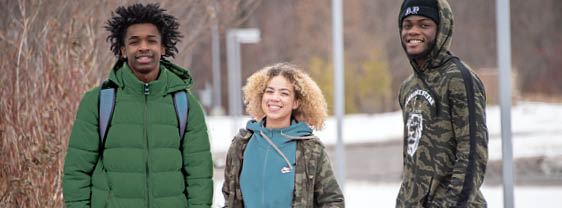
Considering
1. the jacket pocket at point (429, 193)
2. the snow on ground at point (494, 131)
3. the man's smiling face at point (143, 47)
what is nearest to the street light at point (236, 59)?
the snow on ground at point (494, 131)

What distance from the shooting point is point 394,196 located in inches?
345

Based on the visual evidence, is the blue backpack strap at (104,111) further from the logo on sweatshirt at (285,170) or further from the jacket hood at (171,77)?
the logo on sweatshirt at (285,170)

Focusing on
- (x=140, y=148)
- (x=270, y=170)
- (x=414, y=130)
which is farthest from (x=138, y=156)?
(x=414, y=130)

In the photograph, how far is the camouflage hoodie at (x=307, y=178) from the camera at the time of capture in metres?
3.28

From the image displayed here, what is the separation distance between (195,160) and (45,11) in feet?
8.20

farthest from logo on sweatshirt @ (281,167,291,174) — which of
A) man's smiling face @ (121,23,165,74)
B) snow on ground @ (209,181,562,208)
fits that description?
snow on ground @ (209,181,562,208)

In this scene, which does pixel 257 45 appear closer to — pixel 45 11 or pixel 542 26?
pixel 542 26

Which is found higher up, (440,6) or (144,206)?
(440,6)

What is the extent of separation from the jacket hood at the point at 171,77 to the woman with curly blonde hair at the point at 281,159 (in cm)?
38

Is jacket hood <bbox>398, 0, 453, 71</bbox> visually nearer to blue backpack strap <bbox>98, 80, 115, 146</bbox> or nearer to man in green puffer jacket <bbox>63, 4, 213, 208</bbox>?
man in green puffer jacket <bbox>63, 4, 213, 208</bbox>

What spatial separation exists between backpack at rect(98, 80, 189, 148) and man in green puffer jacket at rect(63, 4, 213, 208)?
0.06 ft

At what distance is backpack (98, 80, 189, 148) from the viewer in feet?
10.3

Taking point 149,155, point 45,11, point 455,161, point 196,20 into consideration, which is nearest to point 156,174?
point 149,155

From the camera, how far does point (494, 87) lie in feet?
88.8
